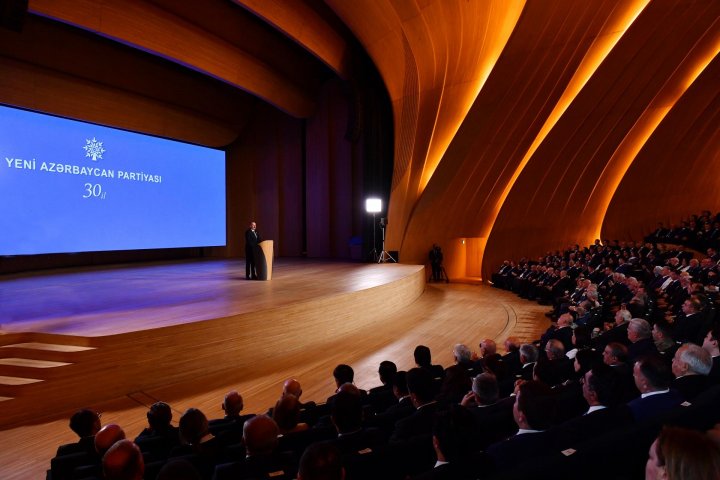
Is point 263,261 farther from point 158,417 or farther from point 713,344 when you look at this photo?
point 713,344

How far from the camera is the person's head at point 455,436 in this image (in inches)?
65.8

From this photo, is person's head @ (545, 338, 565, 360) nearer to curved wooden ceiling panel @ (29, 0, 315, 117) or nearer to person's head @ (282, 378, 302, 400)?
person's head @ (282, 378, 302, 400)

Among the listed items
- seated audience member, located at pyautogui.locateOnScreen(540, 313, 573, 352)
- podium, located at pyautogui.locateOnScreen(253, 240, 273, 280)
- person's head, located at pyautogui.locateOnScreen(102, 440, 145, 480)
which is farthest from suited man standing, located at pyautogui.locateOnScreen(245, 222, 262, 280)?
person's head, located at pyautogui.locateOnScreen(102, 440, 145, 480)

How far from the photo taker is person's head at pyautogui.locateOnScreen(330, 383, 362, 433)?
2104 mm

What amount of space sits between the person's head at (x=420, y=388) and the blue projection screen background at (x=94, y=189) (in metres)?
8.86

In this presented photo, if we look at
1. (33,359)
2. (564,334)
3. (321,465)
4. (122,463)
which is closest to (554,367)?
(564,334)

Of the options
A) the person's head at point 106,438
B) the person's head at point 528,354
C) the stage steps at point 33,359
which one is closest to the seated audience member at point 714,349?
the person's head at point 528,354

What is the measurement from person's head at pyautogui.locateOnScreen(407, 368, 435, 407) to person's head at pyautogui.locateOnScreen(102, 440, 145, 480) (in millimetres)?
1355

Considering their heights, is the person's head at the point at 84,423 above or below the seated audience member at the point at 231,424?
above

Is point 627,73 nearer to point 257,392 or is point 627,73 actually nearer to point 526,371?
point 526,371

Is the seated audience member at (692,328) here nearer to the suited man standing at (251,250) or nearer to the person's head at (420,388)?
the person's head at (420,388)

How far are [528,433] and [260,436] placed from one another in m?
1.14

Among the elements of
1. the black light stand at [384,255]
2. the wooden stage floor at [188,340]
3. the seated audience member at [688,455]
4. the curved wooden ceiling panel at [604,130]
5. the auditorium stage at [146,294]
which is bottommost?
the wooden stage floor at [188,340]

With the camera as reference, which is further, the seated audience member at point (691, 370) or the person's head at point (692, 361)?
the person's head at point (692, 361)
